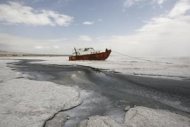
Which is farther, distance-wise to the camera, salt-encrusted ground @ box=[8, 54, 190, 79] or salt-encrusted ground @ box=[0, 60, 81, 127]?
salt-encrusted ground @ box=[8, 54, 190, 79]

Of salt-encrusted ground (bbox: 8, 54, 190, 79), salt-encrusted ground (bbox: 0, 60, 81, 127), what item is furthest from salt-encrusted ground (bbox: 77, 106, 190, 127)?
salt-encrusted ground (bbox: 8, 54, 190, 79)

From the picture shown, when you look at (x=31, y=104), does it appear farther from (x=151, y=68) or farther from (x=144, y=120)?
(x=151, y=68)

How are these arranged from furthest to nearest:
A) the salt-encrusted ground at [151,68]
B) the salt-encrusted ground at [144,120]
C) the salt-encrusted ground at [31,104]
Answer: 1. the salt-encrusted ground at [151,68]
2. the salt-encrusted ground at [31,104]
3. the salt-encrusted ground at [144,120]

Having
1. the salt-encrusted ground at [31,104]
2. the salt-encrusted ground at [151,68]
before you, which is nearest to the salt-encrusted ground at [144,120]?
the salt-encrusted ground at [31,104]

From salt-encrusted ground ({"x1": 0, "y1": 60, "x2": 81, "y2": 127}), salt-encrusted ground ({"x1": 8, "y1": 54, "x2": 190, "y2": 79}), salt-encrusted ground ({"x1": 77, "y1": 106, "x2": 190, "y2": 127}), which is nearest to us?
salt-encrusted ground ({"x1": 77, "y1": 106, "x2": 190, "y2": 127})

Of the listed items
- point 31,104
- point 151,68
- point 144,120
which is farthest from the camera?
point 151,68

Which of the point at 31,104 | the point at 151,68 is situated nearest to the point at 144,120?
the point at 31,104

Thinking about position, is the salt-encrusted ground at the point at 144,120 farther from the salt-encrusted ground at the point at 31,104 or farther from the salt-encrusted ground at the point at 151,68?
the salt-encrusted ground at the point at 151,68

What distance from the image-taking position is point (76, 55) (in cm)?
5000

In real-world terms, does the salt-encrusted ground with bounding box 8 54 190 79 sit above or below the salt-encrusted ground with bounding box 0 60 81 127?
above

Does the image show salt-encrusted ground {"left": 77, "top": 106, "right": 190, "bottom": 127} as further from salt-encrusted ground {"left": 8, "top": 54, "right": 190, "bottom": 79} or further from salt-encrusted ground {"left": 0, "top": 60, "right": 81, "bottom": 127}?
salt-encrusted ground {"left": 8, "top": 54, "right": 190, "bottom": 79}

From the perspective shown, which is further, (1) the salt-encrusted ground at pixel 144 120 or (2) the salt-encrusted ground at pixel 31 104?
(2) the salt-encrusted ground at pixel 31 104

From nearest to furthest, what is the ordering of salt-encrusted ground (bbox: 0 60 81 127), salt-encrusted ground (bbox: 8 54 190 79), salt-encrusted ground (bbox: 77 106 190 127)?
salt-encrusted ground (bbox: 77 106 190 127)
salt-encrusted ground (bbox: 0 60 81 127)
salt-encrusted ground (bbox: 8 54 190 79)

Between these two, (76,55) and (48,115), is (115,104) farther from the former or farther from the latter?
(76,55)
